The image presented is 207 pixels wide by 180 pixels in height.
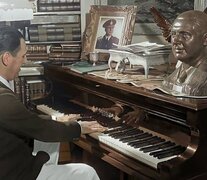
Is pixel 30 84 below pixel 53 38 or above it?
below

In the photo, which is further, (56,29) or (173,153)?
(56,29)

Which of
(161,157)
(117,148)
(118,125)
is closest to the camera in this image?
(161,157)

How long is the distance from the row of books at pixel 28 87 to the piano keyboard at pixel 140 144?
1146 millimetres

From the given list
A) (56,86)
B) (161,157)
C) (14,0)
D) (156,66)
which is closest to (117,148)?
(161,157)

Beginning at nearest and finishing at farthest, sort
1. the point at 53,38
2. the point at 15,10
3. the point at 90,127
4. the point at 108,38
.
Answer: the point at 90,127, the point at 108,38, the point at 15,10, the point at 53,38

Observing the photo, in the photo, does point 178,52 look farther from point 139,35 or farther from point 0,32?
point 139,35

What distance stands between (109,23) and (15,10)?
836mm

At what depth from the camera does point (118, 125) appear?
88.4 inches

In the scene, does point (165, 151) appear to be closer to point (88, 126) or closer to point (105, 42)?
point (88, 126)

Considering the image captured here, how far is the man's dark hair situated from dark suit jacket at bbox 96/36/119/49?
1004mm

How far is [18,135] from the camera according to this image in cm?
175

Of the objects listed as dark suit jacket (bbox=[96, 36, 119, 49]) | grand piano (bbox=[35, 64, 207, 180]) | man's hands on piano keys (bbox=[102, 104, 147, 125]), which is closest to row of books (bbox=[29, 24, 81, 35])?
dark suit jacket (bbox=[96, 36, 119, 49])

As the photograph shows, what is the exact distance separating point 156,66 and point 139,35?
548mm

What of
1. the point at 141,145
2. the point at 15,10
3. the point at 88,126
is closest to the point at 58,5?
the point at 15,10
